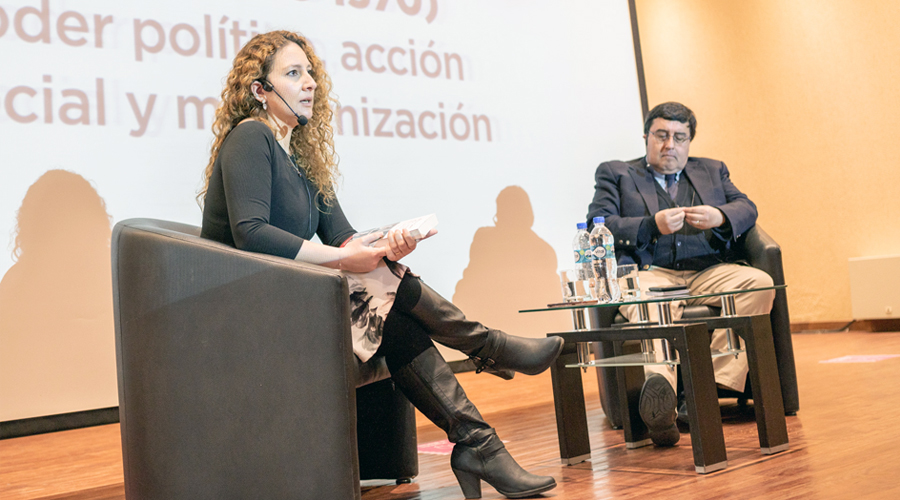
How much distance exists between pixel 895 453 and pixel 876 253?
4196mm

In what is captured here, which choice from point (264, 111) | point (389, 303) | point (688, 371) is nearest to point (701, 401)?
point (688, 371)

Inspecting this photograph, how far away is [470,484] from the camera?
5.26ft

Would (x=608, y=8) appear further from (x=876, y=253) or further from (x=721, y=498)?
(x=721, y=498)

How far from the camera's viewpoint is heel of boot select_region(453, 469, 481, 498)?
5.25 feet

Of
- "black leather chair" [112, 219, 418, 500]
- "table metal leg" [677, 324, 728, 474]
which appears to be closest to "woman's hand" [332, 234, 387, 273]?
"black leather chair" [112, 219, 418, 500]

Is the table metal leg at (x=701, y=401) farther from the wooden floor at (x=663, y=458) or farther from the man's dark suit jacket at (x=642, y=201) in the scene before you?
the man's dark suit jacket at (x=642, y=201)

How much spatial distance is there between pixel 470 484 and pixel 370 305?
0.44 m

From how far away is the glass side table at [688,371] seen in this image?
170 cm

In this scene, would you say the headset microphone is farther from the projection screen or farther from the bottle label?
the projection screen

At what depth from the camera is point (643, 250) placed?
2.66 m

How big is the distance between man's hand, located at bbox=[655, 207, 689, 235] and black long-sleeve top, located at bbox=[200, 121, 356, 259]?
123 centimetres

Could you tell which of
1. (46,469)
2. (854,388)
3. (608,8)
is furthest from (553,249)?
(46,469)

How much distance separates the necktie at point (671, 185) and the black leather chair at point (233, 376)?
175 cm

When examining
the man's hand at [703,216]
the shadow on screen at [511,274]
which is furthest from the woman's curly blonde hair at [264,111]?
the shadow on screen at [511,274]
